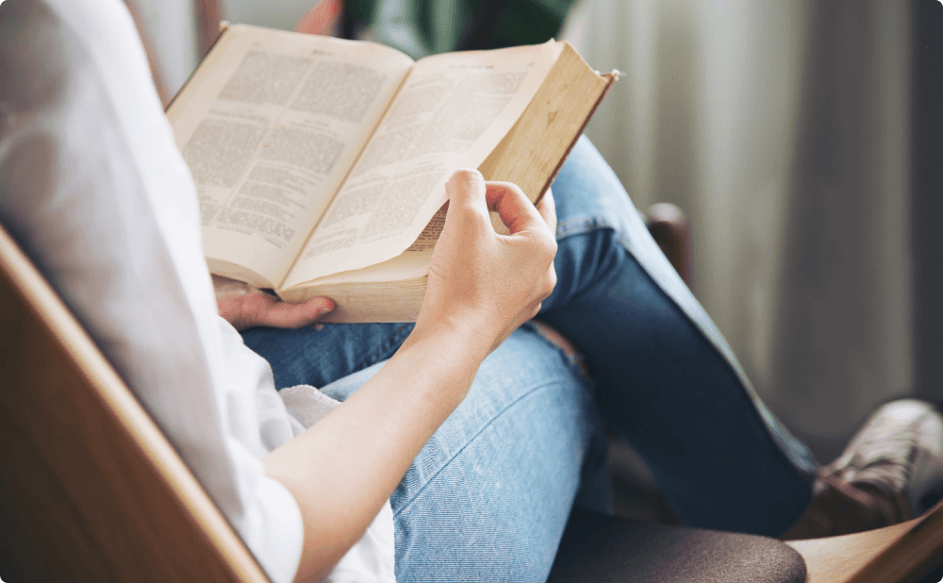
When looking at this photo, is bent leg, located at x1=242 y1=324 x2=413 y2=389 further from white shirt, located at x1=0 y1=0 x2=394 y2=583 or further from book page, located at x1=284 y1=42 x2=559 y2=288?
white shirt, located at x1=0 y1=0 x2=394 y2=583

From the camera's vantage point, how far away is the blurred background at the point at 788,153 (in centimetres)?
103

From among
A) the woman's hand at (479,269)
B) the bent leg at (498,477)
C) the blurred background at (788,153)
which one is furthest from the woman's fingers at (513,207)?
the blurred background at (788,153)

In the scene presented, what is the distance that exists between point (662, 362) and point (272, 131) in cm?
46

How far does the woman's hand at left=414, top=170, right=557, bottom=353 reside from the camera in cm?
35

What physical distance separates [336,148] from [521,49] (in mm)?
192

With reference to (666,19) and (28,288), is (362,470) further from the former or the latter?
(666,19)

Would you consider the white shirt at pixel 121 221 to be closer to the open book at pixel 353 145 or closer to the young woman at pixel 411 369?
the young woman at pixel 411 369

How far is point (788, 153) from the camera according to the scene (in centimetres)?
113

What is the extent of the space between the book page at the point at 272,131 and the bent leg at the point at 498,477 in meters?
0.15

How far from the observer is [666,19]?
1.23 meters

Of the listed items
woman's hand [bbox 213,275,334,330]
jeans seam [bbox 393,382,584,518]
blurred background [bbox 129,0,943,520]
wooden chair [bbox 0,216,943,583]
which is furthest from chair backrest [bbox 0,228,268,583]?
blurred background [bbox 129,0,943,520]

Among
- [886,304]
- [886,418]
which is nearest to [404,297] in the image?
[886,418]

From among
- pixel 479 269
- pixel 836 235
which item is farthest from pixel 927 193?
pixel 479 269

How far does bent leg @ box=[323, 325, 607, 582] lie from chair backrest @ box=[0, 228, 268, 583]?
163 millimetres
